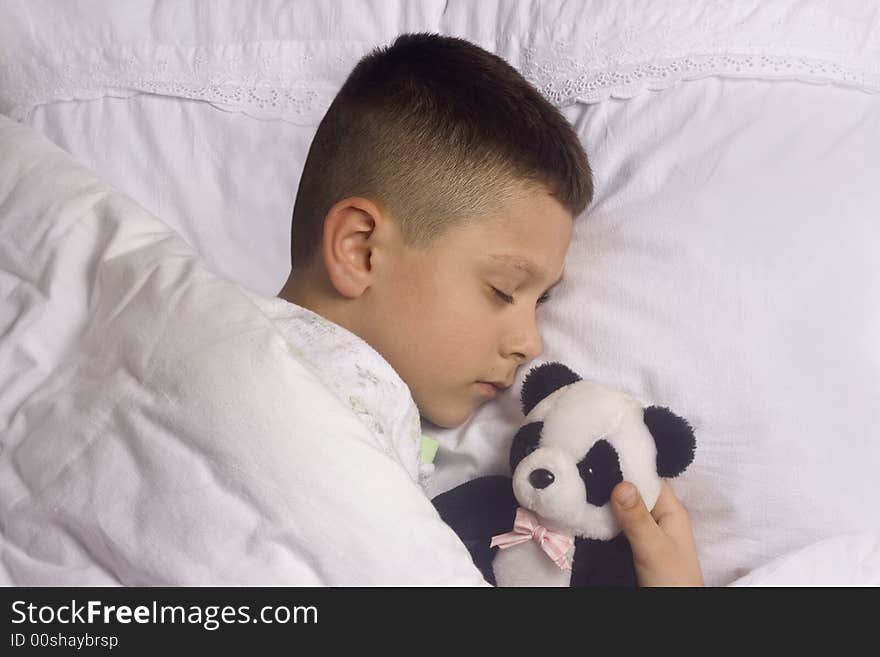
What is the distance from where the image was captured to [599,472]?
0.97m

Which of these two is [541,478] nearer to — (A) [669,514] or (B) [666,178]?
(A) [669,514]

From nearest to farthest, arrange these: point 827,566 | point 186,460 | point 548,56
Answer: point 186,460, point 827,566, point 548,56

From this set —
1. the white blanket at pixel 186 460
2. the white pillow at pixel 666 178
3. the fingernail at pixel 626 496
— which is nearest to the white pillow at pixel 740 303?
the white pillow at pixel 666 178

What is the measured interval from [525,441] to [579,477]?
0.24 ft

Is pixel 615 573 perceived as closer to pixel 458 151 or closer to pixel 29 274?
pixel 458 151

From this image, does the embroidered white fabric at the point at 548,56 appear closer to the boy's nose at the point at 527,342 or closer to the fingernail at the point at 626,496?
the boy's nose at the point at 527,342

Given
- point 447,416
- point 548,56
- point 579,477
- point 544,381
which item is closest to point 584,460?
point 579,477

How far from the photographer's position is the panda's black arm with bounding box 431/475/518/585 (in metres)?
1.08

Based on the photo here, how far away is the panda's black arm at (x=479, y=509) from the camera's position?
1078mm

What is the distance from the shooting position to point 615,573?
39.9 inches

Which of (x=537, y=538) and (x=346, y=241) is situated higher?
(x=346, y=241)

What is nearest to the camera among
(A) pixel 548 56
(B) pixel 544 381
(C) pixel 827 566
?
(C) pixel 827 566

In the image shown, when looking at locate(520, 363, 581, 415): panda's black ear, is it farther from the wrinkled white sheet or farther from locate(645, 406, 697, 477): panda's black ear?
the wrinkled white sheet
